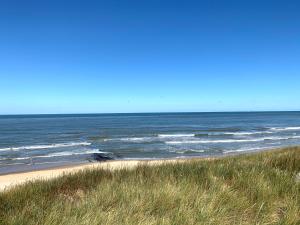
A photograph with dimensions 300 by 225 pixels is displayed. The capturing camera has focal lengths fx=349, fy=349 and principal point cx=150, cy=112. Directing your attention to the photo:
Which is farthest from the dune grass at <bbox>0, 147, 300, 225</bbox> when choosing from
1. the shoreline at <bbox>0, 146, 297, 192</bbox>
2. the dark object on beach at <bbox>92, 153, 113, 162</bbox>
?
the dark object on beach at <bbox>92, 153, 113, 162</bbox>

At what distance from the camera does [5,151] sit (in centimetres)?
2838

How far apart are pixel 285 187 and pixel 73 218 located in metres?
3.68

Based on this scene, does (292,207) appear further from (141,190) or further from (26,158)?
(26,158)

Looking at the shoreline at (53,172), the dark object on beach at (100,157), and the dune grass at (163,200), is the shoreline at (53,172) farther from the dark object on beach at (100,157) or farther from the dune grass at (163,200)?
the dark object on beach at (100,157)

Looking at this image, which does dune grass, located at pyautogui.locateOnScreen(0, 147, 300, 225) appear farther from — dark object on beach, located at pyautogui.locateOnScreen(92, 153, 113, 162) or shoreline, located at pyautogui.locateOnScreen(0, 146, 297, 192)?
dark object on beach, located at pyautogui.locateOnScreen(92, 153, 113, 162)

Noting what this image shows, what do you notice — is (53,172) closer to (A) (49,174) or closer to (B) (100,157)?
(A) (49,174)

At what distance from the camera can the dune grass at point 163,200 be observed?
4297 mm

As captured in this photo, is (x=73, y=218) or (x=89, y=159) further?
(x=89, y=159)

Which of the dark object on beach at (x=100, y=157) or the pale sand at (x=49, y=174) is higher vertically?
the pale sand at (x=49, y=174)

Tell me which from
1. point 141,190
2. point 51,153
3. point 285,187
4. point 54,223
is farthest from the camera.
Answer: point 51,153

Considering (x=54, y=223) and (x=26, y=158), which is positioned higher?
(x=54, y=223)

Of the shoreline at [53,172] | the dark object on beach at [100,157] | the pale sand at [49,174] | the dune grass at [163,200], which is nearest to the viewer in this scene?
the dune grass at [163,200]

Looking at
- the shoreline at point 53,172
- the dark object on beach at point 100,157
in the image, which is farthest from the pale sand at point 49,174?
the dark object on beach at point 100,157

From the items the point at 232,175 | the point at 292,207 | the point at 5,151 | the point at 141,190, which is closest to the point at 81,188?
the point at 141,190
